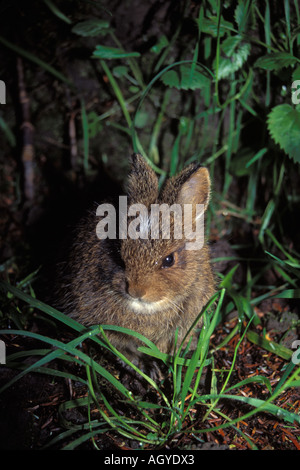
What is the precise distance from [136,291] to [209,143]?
2.90 meters

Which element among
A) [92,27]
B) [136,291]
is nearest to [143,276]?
[136,291]

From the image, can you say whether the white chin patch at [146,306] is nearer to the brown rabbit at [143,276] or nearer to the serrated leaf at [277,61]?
the brown rabbit at [143,276]

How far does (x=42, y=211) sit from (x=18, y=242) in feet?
1.60

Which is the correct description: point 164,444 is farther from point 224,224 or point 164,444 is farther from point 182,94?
point 182,94

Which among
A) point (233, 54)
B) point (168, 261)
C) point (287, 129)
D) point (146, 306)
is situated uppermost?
point (233, 54)

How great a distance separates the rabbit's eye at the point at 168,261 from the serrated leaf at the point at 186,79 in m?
1.80

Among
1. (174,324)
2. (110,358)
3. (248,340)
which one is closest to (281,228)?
(248,340)

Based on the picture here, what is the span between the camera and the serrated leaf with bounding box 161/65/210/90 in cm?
375

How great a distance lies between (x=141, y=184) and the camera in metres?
3.03

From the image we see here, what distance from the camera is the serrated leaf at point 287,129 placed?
3311 millimetres

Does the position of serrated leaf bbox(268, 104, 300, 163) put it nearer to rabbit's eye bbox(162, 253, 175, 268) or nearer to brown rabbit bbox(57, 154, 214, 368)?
brown rabbit bbox(57, 154, 214, 368)

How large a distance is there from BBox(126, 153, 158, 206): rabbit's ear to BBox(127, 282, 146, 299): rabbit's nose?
0.67 metres

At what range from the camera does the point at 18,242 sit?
448 cm

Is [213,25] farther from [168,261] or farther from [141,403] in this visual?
[141,403]
